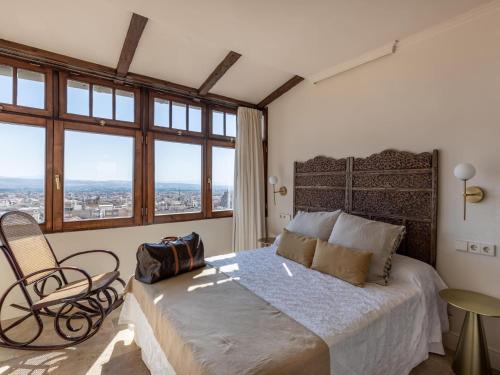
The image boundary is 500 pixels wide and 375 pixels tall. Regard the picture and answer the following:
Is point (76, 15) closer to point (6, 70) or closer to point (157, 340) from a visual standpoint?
point (6, 70)

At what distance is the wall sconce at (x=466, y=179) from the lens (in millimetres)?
1919

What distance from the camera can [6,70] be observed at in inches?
101

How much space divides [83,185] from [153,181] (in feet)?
2.55

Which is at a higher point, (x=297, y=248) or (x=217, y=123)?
(x=217, y=123)

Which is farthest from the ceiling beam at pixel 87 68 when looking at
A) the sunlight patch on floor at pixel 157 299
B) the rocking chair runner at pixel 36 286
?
the sunlight patch on floor at pixel 157 299

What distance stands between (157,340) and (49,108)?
2.66 m

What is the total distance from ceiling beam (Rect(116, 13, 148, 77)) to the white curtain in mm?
1653

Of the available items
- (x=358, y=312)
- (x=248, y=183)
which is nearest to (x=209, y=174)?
(x=248, y=183)

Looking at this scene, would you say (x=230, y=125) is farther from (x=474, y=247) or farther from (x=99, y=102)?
(x=474, y=247)

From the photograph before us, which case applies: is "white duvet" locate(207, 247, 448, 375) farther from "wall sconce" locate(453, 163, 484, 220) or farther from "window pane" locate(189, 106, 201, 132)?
"window pane" locate(189, 106, 201, 132)

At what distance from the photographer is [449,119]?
2203mm

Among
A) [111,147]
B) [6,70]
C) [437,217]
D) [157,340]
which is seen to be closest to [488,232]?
[437,217]

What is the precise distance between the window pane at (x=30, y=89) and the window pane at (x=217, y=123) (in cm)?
203

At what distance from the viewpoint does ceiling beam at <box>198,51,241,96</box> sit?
2.92 m
